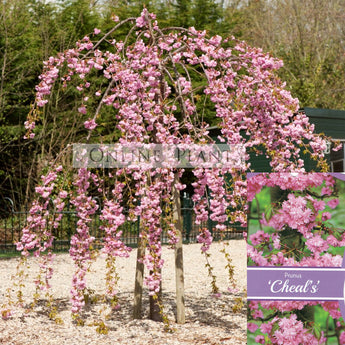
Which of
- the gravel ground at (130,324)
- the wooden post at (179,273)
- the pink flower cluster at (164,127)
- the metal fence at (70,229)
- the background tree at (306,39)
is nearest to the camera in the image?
the pink flower cluster at (164,127)

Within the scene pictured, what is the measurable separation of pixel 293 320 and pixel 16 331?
2965 millimetres

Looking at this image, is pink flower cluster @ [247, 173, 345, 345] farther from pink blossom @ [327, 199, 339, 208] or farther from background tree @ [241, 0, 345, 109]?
background tree @ [241, 0, 345, 109]

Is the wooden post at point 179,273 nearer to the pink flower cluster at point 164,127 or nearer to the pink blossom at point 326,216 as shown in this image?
the pink flower cluster at point 164,127

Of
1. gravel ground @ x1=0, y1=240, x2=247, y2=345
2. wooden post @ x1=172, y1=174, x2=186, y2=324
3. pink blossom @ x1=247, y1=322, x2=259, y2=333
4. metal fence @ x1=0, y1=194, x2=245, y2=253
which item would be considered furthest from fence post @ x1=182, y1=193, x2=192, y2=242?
pink blossom @ x1=247, y1=322, x2=259, y2=333

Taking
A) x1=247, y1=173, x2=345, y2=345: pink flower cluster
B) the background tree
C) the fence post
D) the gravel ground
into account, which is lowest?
the gravel ground

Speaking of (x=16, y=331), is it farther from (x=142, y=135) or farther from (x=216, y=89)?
(x=216, y=89)

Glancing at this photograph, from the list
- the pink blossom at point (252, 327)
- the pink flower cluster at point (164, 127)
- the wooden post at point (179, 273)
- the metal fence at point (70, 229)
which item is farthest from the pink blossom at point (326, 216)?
the metal fence at point (70, 229)

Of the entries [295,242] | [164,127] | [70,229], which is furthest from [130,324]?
[70,229]

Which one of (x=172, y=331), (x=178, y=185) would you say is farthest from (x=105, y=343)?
(x=178, y=185)

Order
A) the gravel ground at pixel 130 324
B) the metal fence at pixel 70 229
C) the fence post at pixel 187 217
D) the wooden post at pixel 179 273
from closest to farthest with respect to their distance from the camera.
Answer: the gravel ground at pixel 130 324 < the wooden post at pixel 179 273 < the metal fence at pixel 70 229 < the fence post at pixel 187 217

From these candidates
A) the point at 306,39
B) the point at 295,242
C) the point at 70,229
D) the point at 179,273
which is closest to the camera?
the point at 295,242

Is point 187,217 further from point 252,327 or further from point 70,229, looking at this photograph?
point 252,327

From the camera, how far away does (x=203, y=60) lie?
4613 mm

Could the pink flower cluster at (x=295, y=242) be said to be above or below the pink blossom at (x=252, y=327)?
above
